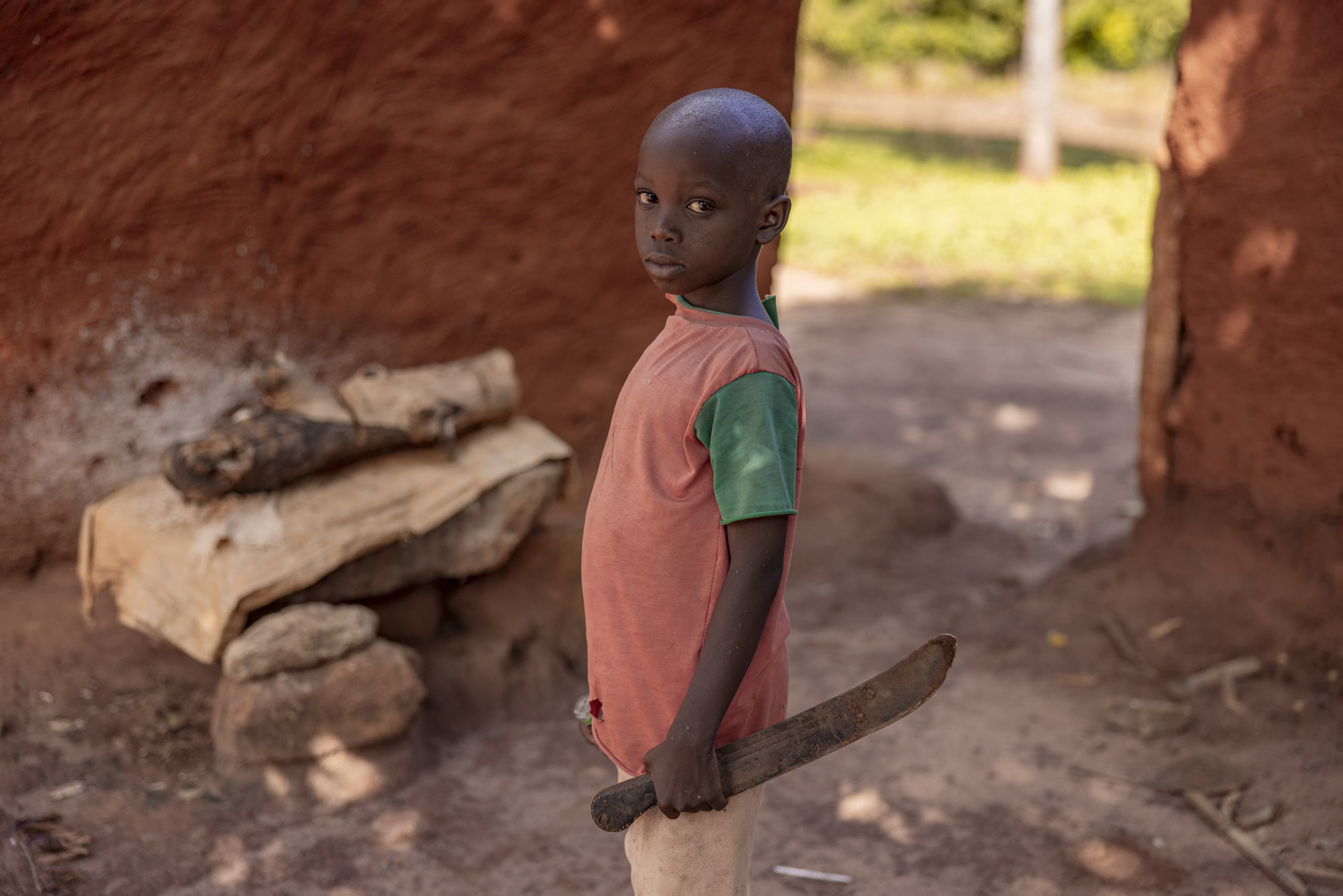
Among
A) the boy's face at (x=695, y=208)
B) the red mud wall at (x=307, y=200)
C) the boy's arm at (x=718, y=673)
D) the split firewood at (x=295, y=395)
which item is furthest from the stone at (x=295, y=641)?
the boy's face at (x=695, y=208)

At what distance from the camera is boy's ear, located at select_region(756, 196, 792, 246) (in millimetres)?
1638

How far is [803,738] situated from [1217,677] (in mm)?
2763

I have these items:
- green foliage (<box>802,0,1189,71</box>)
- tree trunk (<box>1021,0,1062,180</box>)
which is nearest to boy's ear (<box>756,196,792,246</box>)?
tree trunk (<box>1021,0,1062,180</box>)

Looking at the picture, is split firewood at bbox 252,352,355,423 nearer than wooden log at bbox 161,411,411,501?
No

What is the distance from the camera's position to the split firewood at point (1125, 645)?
4039mm

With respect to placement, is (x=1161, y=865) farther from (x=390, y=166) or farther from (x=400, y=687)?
(x=390, y=166)

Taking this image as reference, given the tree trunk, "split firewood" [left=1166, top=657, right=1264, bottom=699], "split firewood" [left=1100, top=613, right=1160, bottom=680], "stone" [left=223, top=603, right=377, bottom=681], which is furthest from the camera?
the tree trunk

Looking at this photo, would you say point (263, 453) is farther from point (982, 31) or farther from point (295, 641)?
point (982, 31)

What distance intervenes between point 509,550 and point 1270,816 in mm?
2321

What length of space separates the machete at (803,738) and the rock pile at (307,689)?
1739 mm

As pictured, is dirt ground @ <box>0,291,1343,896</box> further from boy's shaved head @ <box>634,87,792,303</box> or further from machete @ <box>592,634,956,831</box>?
boy's shaved head @ <box>634,87,792,303</box>

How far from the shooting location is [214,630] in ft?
10.3

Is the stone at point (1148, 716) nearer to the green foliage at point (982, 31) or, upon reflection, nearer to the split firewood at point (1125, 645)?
the split firewood at point (1125, 645)

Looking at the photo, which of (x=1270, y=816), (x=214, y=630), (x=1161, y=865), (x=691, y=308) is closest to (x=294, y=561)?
(x=214, y=630)
